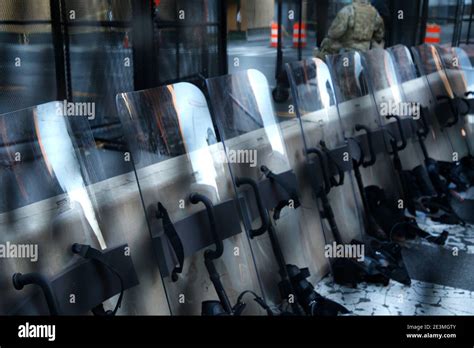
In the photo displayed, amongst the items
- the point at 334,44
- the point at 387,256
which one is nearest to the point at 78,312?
the point at 387,256

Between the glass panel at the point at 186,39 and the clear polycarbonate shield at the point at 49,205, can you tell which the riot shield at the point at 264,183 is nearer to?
the clear polycarbonate shield at the point at 49,205

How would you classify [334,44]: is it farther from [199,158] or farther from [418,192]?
[199,158]

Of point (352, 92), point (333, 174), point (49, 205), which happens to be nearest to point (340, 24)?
point (352, 92)

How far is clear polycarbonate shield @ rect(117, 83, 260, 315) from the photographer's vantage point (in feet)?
4.80

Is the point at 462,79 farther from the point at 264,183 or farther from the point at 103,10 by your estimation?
the point at 103,10

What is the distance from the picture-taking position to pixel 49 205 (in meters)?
1.23

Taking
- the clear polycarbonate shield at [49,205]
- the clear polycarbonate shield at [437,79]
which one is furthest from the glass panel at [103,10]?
the clear polycarbonate shield at [437,79]

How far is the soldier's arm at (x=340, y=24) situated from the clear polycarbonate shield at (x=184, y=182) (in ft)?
4.79

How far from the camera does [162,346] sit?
4.31 feet

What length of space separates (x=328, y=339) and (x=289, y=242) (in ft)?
2.18

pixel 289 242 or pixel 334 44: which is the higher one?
pixel 334 44

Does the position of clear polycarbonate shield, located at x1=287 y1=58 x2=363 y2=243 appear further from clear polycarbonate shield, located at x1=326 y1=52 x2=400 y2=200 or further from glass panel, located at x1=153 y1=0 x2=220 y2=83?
glass panel, located at x1=153 y1=0 x2=220 y2=83

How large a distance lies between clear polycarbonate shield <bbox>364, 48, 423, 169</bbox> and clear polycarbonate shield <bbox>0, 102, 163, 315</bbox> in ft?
5.11

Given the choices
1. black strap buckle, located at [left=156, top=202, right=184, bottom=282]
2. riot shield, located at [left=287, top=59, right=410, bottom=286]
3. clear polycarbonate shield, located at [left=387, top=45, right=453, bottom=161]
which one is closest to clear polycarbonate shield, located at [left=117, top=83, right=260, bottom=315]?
black strap buckle, located at [left=156, top=202, right=184, bottom=282]
